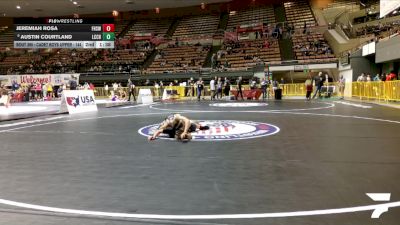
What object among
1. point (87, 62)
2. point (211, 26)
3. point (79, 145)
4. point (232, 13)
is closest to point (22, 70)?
point (87, 62)

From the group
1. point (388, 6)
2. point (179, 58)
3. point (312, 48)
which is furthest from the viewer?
point (179, 58)

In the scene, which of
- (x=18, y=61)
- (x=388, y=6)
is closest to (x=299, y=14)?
(x=388, y=6)

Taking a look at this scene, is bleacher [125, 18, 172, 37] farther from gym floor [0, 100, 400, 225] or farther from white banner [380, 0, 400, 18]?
gym floor [0, 100, 400, 225]

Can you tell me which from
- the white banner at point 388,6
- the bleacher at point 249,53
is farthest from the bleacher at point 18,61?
the white banner at point 388,6

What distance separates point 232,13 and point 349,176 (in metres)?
42.6

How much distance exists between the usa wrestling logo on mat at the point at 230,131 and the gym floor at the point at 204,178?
80 millimetres

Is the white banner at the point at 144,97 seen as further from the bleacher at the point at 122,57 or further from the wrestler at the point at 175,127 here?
→ the bleacher at the point at 122,57

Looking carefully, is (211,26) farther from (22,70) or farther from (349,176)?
(349,176)

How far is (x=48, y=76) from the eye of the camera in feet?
114

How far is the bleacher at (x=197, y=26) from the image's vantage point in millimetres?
43500

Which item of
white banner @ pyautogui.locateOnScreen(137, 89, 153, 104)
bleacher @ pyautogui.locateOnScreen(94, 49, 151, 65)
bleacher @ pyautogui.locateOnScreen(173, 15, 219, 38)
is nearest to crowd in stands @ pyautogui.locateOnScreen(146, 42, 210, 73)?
bleacher @ pyautogui.locateOnScreen(94, 49, 151, 65)

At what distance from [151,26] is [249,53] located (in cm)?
1537

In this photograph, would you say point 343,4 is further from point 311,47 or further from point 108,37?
point 108,37

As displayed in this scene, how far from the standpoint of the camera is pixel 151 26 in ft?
155
